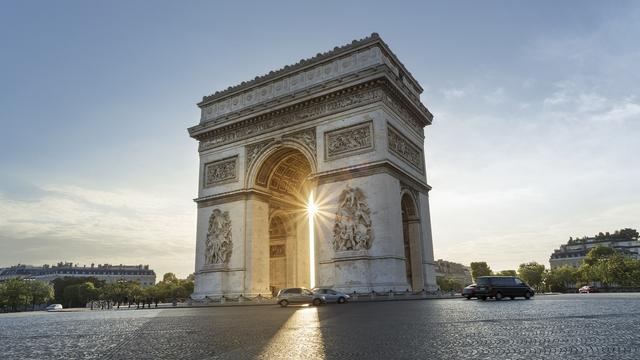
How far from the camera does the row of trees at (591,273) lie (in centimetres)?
5772

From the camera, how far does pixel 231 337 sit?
6773 mm

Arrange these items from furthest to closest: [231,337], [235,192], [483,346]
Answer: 1. [235,192]
2. [231,337]
3. [483,346]

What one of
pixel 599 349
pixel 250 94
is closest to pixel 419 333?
pixel 599 349

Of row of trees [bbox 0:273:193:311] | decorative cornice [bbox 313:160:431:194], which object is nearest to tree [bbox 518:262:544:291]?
row of trees [bbox 0:273:193:311]

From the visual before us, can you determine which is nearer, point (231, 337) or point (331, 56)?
point (231, 337)

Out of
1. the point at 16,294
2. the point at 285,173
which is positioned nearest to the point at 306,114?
the point at 285,173

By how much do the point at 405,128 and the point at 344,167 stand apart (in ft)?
17.1

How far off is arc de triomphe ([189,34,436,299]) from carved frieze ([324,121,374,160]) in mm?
57

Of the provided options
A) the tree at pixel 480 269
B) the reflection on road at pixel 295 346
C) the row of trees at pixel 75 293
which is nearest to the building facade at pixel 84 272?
the row of trees at pixel 75 293

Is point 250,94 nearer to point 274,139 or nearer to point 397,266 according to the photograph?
point 274,139

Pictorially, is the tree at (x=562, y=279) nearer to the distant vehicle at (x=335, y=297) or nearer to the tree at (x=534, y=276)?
the tree at (x=534, y=276)

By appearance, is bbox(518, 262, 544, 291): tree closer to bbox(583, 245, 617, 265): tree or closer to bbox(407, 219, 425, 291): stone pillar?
bbox(583, 245, 617, 265): tree

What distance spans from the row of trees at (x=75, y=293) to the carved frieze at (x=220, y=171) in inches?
1380

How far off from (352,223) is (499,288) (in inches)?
291
